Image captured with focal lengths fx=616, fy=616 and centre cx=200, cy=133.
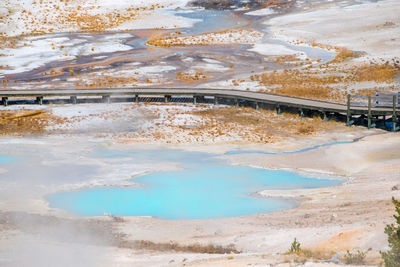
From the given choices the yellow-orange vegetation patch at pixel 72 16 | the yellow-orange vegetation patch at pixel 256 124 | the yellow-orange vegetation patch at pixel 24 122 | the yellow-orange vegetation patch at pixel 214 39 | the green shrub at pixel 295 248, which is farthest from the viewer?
the yellow-orange vegetation patch at pixel 72 16

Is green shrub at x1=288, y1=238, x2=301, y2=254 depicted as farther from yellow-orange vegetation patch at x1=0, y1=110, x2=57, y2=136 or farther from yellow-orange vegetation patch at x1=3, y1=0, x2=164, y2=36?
yellow-orange vegetation patch at x1=3, y1=0, x2=164, y2=36

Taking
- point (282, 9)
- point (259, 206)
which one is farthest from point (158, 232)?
point (282, 9)

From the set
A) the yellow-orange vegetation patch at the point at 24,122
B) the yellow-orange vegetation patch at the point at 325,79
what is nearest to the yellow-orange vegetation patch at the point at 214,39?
the yellow-orange vegetation patch at the point at 325,79

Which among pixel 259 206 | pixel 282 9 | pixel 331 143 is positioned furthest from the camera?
pixel 282 9

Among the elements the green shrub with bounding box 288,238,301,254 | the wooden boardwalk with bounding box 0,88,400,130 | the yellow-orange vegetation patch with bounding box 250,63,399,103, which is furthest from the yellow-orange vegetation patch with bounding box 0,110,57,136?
the green shrub with bounding box 288,238,301,254

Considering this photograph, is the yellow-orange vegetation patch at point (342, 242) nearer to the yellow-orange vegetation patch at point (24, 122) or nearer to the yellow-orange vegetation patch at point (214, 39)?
the yellow-orange vegetation patch at point (24, 122)

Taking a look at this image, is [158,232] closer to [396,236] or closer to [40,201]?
[40,201]

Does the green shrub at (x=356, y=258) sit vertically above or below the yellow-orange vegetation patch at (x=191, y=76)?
above

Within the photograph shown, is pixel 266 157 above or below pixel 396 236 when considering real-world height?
below
